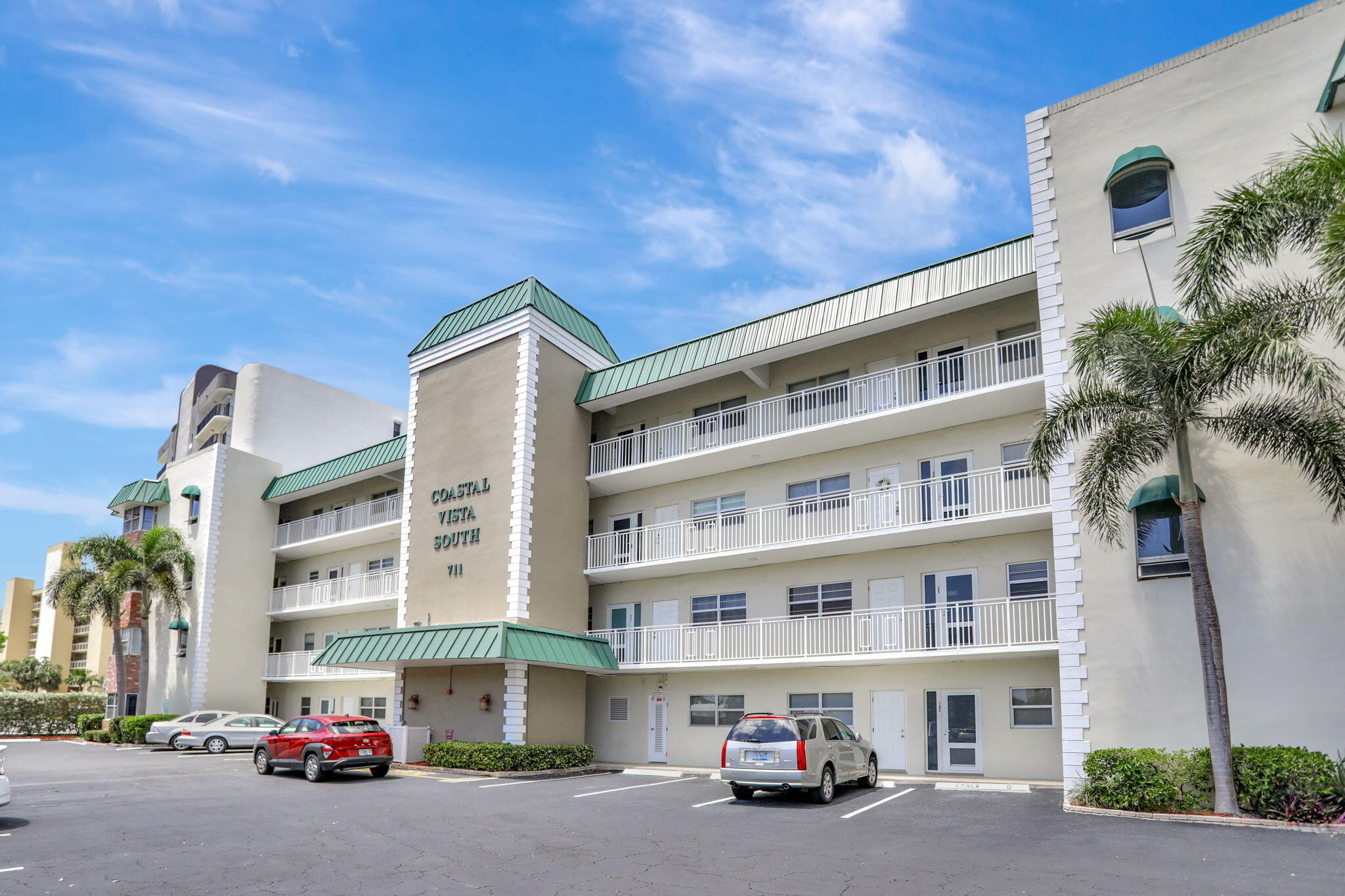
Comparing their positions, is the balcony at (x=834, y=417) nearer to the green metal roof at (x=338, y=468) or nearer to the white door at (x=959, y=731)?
the white door at (x=959, y=731)

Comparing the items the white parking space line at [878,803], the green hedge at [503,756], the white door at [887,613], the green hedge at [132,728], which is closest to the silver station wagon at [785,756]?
the white parking space line at [878,803]

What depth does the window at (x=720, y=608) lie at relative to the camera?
23844 mm

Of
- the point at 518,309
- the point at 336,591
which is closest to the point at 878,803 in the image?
the point at 518,309

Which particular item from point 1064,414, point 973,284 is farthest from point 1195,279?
point 973,284

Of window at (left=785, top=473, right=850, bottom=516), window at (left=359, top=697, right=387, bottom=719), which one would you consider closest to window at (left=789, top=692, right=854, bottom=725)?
window at (left=785, top=473, right=850, bottom=516)

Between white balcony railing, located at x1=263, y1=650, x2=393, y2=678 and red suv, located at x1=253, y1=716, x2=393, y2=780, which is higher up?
white balcony railing, located at x1=263, y1=650, x2=393, y2=678

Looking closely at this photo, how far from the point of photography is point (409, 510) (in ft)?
88.1

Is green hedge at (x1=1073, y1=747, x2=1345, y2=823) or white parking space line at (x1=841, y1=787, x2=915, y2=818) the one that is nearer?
green hedge at (x1=1073, y1=747, x2=1345, y2=823)

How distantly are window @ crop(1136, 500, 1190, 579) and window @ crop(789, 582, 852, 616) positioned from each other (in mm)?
7580

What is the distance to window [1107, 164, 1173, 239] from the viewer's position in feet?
54.4

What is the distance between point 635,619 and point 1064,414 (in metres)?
13.9

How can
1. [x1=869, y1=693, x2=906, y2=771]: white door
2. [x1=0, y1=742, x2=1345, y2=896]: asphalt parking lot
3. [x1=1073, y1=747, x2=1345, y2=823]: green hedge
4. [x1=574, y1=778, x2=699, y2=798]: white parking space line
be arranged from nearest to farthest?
[x1=0, y1=742, x2=1345, y2=896]: asphalt parking lot < [x1=1073, y1=747, x2=1345, y2=823]: green hedge < [x1=574, y1=778, x2=699, y2=798]: white parking space line < [x1=869, y1=693, x2=906, y2=771]: white door

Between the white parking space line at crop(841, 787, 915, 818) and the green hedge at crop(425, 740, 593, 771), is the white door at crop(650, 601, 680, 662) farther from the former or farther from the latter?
the white parking space line at crop(841, 787, 915, 818)

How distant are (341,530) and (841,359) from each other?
19.5m
